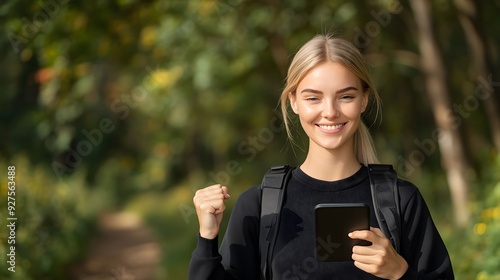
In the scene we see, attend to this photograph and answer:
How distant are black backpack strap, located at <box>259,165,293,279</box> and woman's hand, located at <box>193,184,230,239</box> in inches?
7.0

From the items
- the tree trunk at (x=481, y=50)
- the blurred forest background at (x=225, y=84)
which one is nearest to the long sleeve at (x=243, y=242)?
the blurred forest background at (x=225, y=84)

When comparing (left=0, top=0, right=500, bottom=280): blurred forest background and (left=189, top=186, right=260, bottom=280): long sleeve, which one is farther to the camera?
(left=0, top=0, right=500, bottom=280): blurred forest background

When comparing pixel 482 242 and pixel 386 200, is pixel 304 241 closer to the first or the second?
pixel 386 200

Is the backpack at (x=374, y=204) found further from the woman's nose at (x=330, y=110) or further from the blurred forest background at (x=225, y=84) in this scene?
the blurred forest background at (x=225, y=84)

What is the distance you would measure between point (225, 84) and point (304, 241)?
10020mm

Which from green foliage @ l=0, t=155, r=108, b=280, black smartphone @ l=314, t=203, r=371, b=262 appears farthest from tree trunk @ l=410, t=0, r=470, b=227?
black smartphone @ l=314, t=203, r=371, b=262

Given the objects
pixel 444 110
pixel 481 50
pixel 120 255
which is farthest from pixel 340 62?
pixel 120 255

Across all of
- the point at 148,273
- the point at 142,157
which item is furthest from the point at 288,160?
the point at 142,157

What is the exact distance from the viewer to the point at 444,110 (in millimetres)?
10109

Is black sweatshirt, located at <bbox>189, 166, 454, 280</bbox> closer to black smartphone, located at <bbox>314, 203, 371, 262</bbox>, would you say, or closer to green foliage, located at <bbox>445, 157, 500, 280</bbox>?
black smartphone, located at <bbox>314, 203, 371, 262</bbox>

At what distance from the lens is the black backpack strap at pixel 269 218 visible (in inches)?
99.9

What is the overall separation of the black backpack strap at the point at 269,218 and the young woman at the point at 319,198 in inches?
0.9

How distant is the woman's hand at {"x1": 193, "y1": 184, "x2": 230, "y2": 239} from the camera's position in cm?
242

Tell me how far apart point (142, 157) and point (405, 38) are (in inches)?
738
